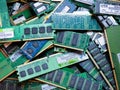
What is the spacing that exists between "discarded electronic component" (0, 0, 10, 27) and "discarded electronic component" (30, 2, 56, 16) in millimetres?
359

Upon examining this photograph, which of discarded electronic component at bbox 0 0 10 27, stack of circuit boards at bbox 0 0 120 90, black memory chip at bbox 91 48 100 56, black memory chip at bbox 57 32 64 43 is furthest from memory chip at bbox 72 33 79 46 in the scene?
discarded electronic component at bbox 0 0 10 27

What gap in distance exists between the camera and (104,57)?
3.96 meters

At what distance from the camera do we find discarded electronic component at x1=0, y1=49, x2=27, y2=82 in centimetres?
390

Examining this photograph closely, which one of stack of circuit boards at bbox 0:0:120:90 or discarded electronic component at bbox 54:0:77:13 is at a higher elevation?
discarded electronic component at bbox 54:0:77:13

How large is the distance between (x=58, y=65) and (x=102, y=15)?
33.0 inches

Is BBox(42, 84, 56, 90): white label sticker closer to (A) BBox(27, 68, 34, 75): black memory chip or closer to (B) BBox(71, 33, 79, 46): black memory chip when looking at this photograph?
(A) BBox(27, 68, 34, 75): black memory chip

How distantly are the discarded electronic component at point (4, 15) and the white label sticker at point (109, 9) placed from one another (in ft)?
3.93

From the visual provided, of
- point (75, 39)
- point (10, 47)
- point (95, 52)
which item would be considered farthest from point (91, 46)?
point (10, 47)

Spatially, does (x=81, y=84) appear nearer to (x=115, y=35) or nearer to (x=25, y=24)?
(x=115, y=35)

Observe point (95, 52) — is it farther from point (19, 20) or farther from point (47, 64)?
point (19, 20)

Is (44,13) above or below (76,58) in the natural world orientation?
above

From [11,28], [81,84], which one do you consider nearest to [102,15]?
[81,84]

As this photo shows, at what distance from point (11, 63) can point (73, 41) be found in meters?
0.84

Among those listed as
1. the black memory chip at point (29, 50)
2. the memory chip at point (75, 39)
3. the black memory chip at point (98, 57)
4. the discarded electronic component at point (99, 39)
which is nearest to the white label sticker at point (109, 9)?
the discarded electronic component at point (99, 39)
